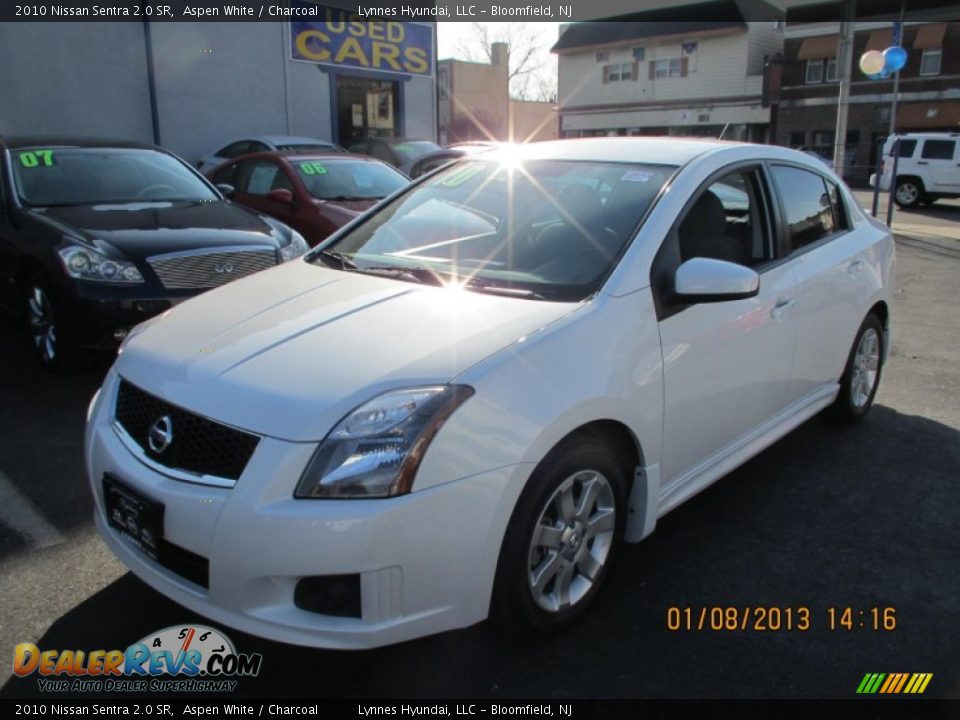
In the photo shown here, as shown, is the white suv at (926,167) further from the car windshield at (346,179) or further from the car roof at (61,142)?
the car roof at (61,142)

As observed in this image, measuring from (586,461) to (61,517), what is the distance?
2.38 meters

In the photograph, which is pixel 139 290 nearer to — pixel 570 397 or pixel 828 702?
pixel 570 397

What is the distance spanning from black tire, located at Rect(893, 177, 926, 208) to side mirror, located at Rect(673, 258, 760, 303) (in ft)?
72.1

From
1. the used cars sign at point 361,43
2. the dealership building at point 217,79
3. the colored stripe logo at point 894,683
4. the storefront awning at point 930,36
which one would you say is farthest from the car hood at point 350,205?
the storefront awning at point 930,36

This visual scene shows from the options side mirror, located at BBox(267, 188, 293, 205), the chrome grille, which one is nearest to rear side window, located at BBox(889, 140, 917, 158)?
side mirror, located at BBox(267, 188, 293, 205)

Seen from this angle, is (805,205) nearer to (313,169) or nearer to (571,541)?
(571,541)

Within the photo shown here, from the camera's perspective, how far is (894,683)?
249 cm

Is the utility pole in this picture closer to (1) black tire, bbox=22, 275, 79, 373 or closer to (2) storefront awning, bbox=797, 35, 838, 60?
(1) black tire, bbox=22, 275, 79, 373

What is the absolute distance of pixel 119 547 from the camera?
255cm

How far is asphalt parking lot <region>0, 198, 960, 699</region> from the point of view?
2.47 metres

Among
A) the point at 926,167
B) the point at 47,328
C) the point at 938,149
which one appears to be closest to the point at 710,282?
the point at 47,328

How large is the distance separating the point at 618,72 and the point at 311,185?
139 ft

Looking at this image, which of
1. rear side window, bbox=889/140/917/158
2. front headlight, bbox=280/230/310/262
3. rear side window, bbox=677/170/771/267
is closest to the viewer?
rear side window, bbox=677/170/771/267

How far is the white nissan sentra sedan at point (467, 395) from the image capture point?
215cm
